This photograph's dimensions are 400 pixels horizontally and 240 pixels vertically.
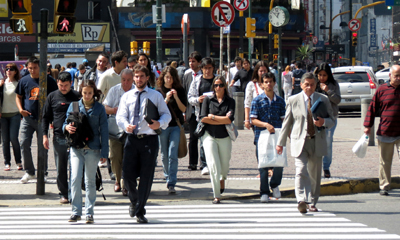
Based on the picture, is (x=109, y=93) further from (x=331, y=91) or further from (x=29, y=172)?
(x=331, y=91)

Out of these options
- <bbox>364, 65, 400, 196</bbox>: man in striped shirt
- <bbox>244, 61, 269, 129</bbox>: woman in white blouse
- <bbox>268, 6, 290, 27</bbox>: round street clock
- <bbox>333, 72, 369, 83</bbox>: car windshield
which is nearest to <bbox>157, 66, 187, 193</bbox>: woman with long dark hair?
<bbox>244, 61, 269, 129</bbox>: woman in white blouse

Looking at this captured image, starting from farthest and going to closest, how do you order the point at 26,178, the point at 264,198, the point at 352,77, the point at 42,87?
the point at 352,77 → the point at 26,178 → the point at 42,87 → the point at 264,198

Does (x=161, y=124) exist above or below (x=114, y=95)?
below

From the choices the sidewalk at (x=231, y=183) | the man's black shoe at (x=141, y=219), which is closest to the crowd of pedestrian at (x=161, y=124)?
the man's black shoe at (x=141, y=219)

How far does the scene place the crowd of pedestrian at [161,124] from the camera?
7430 millimetres

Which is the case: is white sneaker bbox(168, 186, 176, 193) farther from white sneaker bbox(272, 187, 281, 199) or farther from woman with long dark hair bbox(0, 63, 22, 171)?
woman with long dark hair bbox(0, 63, 22, 171)

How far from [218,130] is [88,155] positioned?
215cm

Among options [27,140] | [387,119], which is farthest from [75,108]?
[387,119]

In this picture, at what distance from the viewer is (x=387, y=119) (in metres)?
9.23

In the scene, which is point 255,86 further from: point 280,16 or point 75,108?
point 280,16

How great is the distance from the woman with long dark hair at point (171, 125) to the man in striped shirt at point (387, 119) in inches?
108

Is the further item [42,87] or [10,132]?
[10,132]

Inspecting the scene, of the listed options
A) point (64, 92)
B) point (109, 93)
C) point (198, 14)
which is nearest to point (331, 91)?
point (109, 93)

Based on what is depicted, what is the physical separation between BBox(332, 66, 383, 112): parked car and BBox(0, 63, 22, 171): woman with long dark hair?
13.6 m
